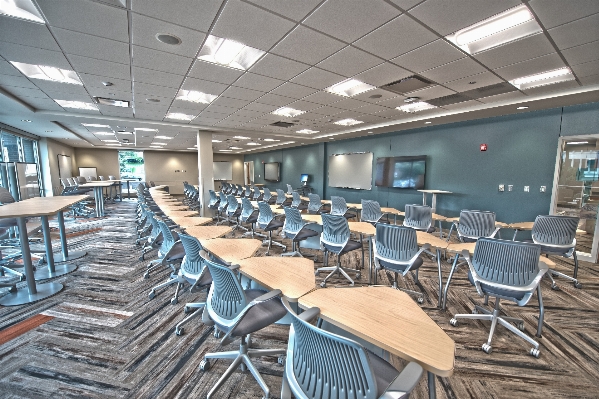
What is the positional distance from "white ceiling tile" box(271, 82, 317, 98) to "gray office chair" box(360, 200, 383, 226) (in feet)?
8.00

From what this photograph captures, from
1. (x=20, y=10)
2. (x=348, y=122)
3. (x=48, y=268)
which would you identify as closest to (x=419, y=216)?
(x=348, y=122)

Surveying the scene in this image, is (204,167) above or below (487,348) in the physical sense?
above

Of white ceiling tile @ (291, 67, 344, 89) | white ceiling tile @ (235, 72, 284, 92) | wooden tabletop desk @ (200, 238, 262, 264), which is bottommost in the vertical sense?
wooden tabletop desk @ (200, 238, 262, 264)

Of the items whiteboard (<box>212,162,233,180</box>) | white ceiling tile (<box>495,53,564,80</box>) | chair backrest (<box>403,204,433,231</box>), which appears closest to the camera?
white ceiling tile (<box>495,53,564,80</box>)

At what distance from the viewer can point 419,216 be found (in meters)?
4.41

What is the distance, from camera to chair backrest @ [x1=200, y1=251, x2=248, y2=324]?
1.52m

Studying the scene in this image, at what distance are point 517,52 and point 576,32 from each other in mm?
480

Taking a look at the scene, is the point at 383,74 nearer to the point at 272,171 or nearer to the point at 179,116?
the point at 179,116

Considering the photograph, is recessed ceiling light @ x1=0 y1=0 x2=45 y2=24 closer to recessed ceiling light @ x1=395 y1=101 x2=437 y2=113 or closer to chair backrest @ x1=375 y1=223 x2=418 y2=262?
chair backrest @ x1=375 y1=223 x2=418 y2=262

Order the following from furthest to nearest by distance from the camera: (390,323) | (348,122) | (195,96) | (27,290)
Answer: (348,122)
(195,96)
(27,290)
(390,323)

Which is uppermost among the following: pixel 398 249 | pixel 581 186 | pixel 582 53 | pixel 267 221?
pixel 582 53

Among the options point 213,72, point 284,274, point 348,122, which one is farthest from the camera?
point 348,122

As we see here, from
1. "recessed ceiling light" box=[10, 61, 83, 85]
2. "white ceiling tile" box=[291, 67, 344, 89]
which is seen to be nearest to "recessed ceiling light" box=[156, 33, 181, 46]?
"white ceiling tile" box=[291, 67, 344, 89]

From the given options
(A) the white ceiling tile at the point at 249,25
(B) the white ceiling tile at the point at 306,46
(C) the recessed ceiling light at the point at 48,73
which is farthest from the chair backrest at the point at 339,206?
(C) the recessed ceiling light at the point at 48,73
